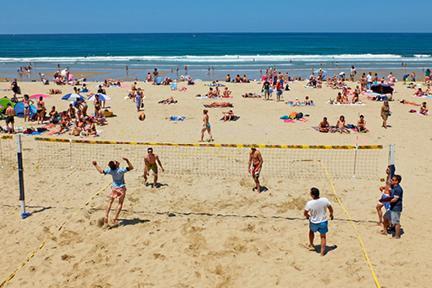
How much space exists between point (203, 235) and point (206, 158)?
543 cm

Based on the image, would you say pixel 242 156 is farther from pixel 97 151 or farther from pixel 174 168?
pixel 97 151

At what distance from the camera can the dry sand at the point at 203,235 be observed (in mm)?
7402

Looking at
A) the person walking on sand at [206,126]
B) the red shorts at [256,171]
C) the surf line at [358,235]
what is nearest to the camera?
the surf line at [358,235]

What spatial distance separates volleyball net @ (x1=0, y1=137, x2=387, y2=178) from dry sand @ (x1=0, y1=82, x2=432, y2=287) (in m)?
0.57

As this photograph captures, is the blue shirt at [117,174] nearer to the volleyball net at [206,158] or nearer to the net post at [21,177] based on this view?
the net post at [21,177]

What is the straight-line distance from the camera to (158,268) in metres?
7.64

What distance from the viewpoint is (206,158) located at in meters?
14.1

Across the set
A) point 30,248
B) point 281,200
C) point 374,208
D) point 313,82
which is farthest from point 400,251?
point 313,82

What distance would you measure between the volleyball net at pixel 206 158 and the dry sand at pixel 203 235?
1.86ft

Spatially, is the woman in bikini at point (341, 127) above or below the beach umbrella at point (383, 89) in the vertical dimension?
below

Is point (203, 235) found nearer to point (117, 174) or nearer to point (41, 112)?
point (117, 174)

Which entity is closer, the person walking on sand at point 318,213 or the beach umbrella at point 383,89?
the person walking on sand at point 318,213

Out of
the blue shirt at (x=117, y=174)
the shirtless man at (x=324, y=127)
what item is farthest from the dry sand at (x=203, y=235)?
the shirtless man at (x=324, y=127)

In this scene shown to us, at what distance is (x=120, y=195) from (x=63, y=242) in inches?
54.4
